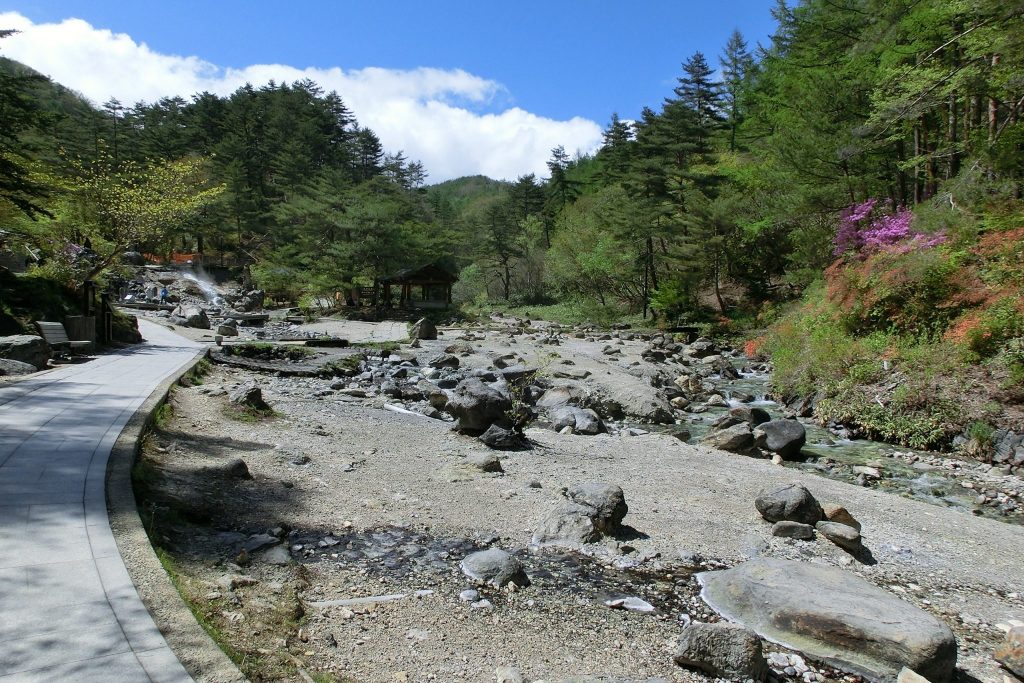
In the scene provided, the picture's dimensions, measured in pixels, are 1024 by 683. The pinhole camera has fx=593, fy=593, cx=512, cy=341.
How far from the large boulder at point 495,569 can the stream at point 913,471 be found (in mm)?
6042

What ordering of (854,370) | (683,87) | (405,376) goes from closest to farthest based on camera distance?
(854,370) → (405,376) → (683,87)

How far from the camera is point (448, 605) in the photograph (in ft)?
13.5

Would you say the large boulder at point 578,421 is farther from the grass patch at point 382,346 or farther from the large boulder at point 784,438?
the grass patch at point 382,346

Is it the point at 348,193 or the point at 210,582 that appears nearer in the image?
the point at 210,582

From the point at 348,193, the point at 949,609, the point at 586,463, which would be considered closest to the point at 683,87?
the point at 348,193

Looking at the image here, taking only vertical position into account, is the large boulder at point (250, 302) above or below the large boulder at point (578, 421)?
above

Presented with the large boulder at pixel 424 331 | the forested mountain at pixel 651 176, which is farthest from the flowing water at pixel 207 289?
the large boulder at pixel 424 331

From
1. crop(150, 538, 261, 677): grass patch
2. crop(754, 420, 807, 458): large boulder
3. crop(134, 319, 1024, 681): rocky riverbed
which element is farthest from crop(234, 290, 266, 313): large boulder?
crop(150, 538, 261, 677): grass patch

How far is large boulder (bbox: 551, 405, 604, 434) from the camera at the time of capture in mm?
10594

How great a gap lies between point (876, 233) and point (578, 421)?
11981 mm

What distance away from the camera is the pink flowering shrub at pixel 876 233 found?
13547mm

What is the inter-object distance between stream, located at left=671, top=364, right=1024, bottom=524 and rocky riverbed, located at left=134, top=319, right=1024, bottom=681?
12 cm

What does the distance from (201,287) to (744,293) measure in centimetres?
3511

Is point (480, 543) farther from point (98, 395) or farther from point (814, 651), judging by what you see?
point (98, 395)
